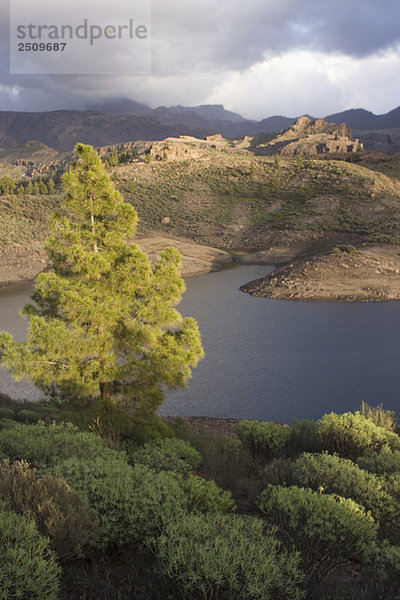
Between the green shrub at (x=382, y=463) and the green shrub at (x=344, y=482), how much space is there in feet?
2.65

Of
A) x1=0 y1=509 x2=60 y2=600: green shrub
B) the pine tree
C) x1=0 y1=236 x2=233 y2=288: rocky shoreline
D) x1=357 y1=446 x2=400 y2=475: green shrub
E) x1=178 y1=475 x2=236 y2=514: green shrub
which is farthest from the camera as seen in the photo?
x1=0 y1=236 x2=233 y2=288: rocky shoreline

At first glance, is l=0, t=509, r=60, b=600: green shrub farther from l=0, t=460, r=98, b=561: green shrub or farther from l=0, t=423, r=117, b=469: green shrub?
l=0, t=423, r=117, b=469: green shrub

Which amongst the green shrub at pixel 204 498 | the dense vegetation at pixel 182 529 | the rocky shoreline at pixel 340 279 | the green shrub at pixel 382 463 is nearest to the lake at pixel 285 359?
the rocky shoreline at pixel 340 279

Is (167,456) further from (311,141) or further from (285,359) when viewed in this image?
(311,141)

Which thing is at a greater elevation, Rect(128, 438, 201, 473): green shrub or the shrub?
Rect(128, 438, 201, 473): green shrub

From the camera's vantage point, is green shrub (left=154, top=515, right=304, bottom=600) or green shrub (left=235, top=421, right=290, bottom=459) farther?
green shrub (left=235, top=421, right=290, bottom=459)

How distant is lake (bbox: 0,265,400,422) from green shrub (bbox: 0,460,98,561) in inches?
429

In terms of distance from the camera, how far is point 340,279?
3450 cm

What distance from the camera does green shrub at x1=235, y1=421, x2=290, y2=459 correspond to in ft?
33.6

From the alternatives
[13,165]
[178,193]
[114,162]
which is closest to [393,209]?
[178,193]

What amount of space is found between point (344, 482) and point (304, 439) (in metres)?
3.80

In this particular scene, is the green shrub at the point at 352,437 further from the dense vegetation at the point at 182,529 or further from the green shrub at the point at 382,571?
the green shrub at the point at 382,571

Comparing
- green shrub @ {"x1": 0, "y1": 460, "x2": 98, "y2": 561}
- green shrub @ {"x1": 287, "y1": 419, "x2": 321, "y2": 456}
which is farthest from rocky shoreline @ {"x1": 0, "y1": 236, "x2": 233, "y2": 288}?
green shrub @ {"x1": 0, "y1": 460, "x2": 98, "y2": 561}

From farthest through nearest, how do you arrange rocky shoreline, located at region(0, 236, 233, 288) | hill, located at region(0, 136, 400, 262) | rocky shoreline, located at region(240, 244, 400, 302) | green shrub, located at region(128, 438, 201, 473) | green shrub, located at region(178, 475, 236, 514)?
hill, located at region(0, 136, 400, 262), rocky shoreline, located at region(0, 236, 233, 288), rocky shoreline, located at region(240, 244, 400, 302), green shrub, located at region(128, 438, 201, 473), green shrub, located at region(178, 475, 236, 514)
